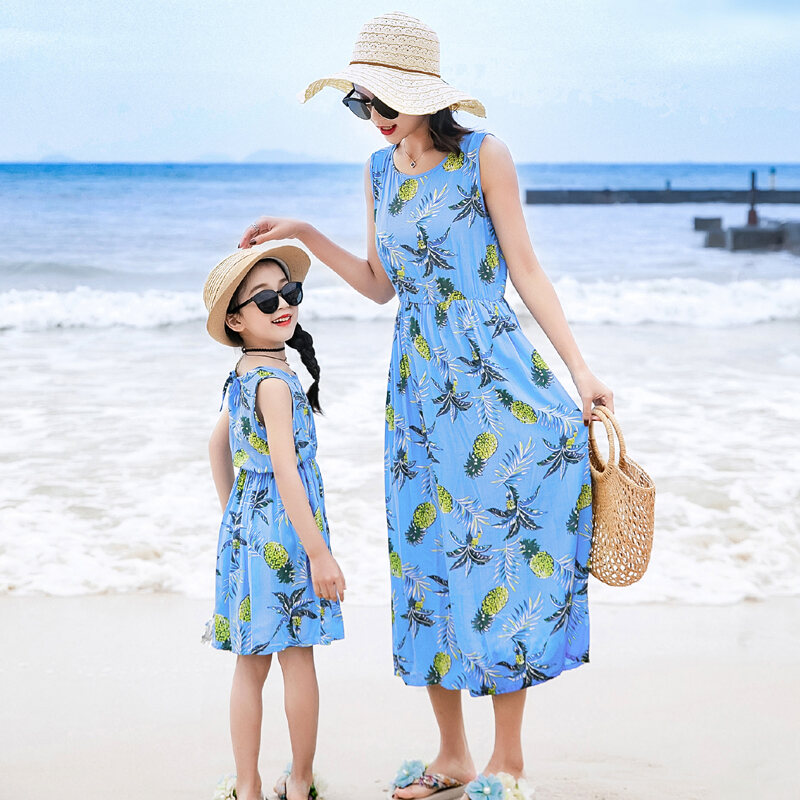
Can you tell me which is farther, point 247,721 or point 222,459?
point 222,459

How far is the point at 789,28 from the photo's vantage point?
3139 cm

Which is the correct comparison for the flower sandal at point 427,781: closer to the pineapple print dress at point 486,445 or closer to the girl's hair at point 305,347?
the pineapple print dress at point 486,445

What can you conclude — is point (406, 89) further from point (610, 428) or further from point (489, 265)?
point (610, 428)

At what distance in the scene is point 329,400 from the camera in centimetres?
752

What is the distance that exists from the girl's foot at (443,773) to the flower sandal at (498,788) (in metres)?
0.18

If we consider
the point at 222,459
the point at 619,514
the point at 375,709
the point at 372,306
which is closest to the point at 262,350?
the point at 222,459

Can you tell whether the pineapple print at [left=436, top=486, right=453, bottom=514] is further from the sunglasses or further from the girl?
the sunglasses

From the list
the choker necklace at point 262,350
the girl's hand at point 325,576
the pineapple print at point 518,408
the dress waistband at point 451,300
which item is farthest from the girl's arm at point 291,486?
the pineapple print at point 518,408

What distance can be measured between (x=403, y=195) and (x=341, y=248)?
0.84 ft

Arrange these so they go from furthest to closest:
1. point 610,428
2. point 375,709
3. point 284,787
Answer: point 375,709
point 284,787
point 610,428

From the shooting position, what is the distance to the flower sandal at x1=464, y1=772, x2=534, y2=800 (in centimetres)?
232

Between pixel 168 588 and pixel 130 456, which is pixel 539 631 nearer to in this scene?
pixel 168 588

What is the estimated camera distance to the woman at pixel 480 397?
227cm

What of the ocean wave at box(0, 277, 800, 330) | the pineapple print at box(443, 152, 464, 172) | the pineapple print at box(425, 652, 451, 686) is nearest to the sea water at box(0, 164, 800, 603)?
the ocean wave at box(0, 277, 800, 330)
